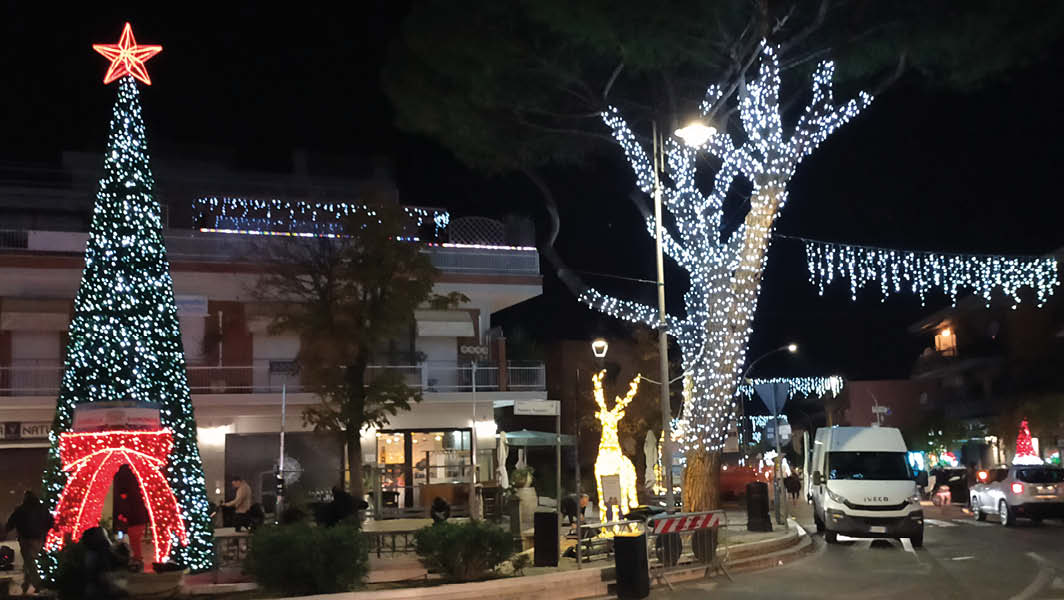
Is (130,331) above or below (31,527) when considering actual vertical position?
above

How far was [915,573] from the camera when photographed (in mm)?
15750

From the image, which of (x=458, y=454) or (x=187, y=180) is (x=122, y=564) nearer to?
(x=458, y=454)

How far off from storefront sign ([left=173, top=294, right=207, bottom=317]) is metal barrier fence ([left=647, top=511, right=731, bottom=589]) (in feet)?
53.5

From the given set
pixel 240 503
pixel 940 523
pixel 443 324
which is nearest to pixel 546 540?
pixel 240 503

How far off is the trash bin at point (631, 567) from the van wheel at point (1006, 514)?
51.9 ft

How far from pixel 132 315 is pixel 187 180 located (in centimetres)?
1579

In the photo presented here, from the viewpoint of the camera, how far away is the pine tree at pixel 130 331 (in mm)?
17234

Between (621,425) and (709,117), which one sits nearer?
(709,117)

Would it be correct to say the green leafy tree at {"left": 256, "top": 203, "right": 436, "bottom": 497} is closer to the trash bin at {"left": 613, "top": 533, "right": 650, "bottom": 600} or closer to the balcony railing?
the balcony railing

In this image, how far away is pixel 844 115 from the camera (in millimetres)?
20469

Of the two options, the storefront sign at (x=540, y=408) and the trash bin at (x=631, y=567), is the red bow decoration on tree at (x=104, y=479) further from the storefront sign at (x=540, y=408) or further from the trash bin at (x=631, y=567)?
the storefront sign at (x=540, y=408)

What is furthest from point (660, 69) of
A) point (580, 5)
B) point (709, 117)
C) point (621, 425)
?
point (621, 425)

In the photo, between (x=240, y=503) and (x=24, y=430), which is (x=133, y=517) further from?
(x=24, y=430)

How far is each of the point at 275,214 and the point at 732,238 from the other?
43.1 feet
